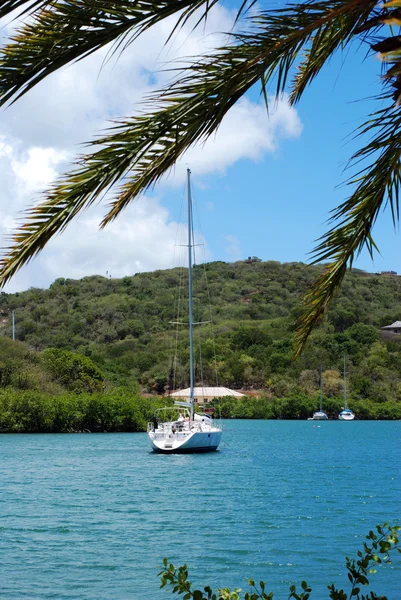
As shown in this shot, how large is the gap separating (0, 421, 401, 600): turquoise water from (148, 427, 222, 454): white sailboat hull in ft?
2.22

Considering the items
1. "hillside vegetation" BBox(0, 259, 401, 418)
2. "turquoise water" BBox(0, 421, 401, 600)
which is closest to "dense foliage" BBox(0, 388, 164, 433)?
"hillside vegetation" BBox(0, 259, 401, 418)

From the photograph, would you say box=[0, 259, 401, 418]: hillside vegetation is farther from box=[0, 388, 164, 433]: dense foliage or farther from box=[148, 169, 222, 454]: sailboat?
box=[148, 169, 222, 454]: sailboat

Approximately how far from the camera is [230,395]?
313 ft

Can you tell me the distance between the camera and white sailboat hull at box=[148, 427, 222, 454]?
138 feet

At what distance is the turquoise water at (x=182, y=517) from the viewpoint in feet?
53.2

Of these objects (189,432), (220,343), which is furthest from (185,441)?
(220,343)

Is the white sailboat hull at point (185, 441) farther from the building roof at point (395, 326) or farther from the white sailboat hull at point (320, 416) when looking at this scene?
the white sailboat hull at point (320, 416)

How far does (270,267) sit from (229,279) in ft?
26.4

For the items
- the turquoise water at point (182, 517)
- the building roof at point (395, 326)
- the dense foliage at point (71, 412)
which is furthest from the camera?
the building roof at point (395, 326)

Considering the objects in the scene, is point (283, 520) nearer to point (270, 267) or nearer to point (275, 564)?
point (275, 564)

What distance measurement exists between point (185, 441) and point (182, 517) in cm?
1757

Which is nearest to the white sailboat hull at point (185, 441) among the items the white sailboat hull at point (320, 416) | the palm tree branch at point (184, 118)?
the palm tree branch at point (184, 118)

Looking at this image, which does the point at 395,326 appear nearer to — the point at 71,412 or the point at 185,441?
the point at 71,412

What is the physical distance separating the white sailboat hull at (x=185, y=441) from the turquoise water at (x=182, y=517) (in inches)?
26.6
